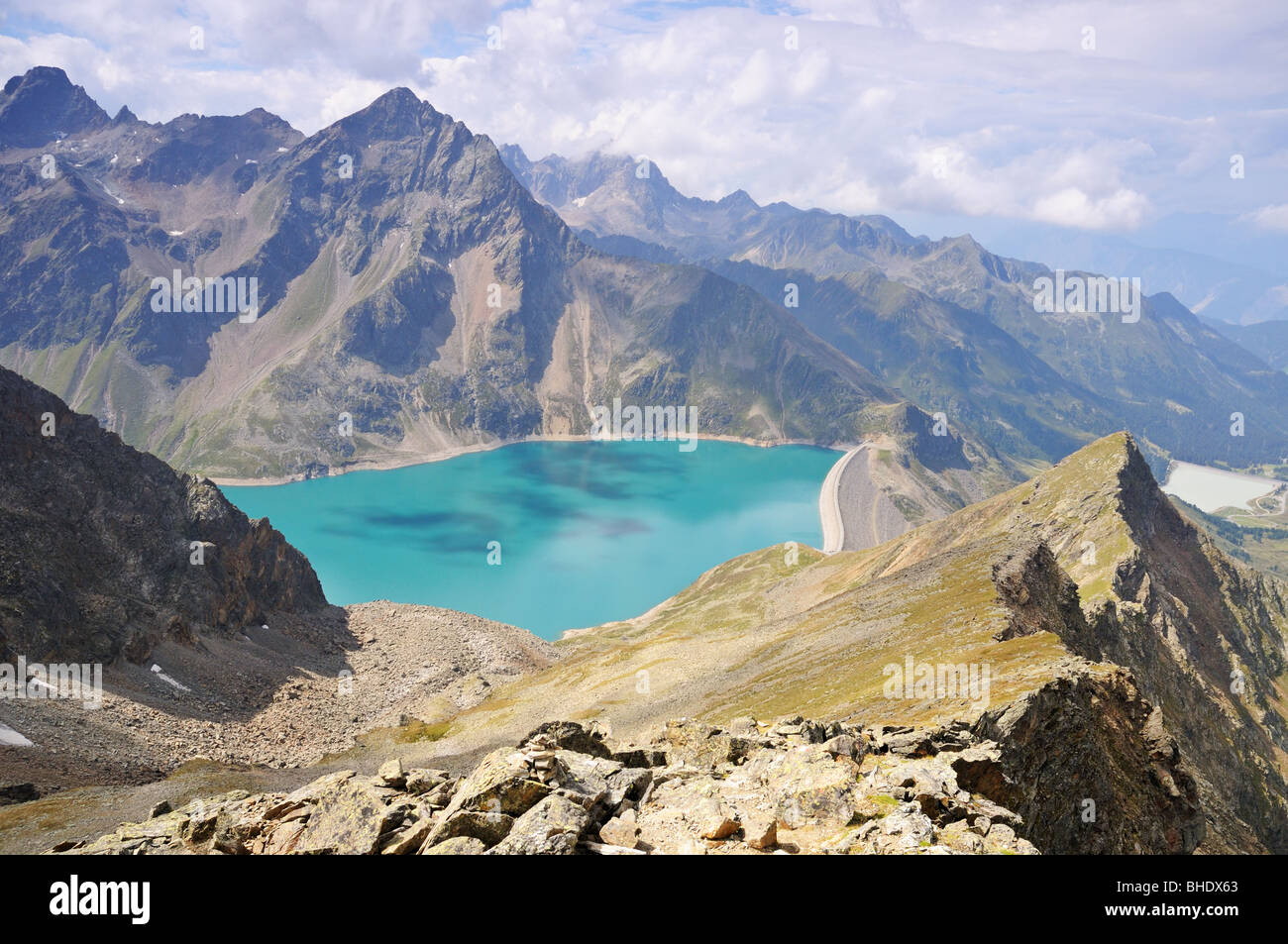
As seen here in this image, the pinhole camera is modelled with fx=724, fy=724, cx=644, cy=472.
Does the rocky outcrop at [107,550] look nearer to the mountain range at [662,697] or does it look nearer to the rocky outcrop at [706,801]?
the mountain range at [662,697]

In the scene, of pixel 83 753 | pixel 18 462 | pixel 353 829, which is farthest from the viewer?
pixel 18 462

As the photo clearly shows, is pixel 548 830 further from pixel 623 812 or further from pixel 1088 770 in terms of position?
pixel 1088 770

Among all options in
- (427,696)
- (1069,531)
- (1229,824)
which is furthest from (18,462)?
(1069,531)

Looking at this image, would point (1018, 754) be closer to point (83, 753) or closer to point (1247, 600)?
point (83, 753)

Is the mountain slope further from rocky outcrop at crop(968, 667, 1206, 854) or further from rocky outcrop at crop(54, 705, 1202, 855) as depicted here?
rocky outcrop at crop(54, 705, 1202, 855)

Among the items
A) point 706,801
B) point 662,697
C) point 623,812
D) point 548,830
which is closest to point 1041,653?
point 706,801
